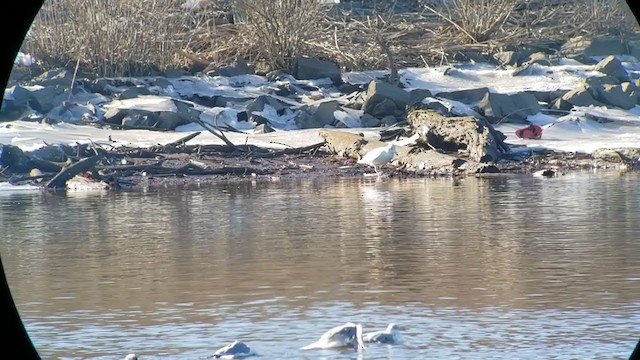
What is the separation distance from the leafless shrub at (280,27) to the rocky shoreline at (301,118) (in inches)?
20.1

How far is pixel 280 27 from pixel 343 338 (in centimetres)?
1977

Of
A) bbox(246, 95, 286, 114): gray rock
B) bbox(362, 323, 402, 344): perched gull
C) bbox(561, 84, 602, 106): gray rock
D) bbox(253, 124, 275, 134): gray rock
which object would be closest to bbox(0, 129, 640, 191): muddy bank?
bbox(253, 124, 275, 134): gray rock

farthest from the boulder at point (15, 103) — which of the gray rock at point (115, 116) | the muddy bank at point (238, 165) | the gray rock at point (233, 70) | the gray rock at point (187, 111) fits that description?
the gray rock at point (233, 70)

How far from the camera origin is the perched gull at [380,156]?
798 inches

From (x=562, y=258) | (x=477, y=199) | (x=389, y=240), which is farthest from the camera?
(x=477, y=199)

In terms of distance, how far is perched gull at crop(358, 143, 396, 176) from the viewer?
20266 millimetres

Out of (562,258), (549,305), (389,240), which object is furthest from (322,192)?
(549,305)

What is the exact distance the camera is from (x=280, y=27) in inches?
1065

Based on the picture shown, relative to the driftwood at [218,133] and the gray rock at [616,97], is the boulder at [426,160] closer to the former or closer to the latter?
the driftwood at [218,133]

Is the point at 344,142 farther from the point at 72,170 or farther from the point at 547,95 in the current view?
the point at 547,95

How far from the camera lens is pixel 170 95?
80.9 ft

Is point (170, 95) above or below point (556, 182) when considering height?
above

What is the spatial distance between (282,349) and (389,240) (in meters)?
4.93

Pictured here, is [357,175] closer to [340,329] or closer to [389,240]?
[389,240]
